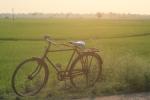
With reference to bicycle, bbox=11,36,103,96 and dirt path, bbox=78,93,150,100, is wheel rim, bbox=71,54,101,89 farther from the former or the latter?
dirt path, bbox=78,93,150,100

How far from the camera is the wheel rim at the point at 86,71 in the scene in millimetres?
7617

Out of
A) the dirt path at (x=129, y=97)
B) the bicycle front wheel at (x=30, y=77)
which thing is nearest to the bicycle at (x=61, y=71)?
the bicycle front wheel at (x=30, y=77)

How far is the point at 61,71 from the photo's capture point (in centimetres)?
748

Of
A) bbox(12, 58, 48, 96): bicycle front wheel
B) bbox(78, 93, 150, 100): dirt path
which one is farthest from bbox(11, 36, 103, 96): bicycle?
bbox(78, 93, 150, 100): dirt path

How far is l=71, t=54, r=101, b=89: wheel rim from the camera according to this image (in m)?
7.62

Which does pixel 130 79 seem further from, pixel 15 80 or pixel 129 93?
pixel 15 80

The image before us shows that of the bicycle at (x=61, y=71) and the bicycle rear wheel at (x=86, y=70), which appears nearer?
the bicycle at (x=61, y=71)

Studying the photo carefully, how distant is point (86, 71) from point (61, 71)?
56 cm

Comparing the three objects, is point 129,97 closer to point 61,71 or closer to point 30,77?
point 61,71

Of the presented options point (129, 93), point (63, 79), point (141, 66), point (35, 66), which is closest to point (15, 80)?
point (35, 66)

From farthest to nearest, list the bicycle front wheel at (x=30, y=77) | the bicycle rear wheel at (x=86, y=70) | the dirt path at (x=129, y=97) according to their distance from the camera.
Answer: the bicycle rear wheel at (x=86, y=70) < the bicycle front wheel at (x=30, y=77) < the dirt path at (x=129, y=97)

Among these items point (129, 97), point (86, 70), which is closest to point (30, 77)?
point (86, 70)

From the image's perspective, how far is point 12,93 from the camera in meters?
7.64

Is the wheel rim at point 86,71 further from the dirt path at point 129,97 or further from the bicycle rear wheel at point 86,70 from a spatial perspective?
the dirt path at point 129,97
